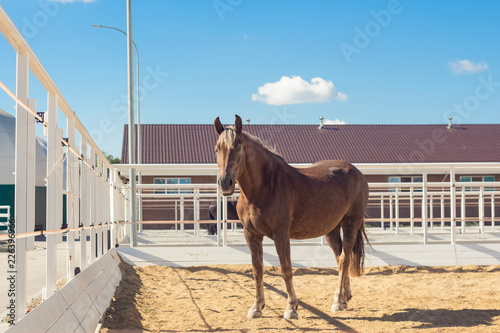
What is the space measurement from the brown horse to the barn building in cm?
2017

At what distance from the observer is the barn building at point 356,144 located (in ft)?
88.8

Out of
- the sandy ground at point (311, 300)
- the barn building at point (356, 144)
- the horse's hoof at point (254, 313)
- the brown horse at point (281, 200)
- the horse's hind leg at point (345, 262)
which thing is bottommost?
the sandy ground at point (311, 300)

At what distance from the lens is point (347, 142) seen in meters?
29.4

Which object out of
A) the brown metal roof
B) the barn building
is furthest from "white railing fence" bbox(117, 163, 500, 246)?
the brown metal roof

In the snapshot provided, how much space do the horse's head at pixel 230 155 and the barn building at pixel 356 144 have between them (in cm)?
2112

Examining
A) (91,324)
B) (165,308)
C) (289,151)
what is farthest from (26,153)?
(289,151)

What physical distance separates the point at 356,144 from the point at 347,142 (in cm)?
51

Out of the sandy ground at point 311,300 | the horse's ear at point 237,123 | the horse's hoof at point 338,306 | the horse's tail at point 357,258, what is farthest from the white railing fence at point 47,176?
the horse's tail at point 357,258

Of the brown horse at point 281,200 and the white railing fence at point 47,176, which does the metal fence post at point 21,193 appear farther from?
the brown horse at point 281,200

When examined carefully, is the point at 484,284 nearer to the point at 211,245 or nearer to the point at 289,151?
the point at 211,245

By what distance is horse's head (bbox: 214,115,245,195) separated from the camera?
14.7 ft

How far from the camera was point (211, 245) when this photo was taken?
29.8ft

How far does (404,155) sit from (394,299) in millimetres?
23361

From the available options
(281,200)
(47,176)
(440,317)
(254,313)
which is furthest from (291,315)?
(47,176)
